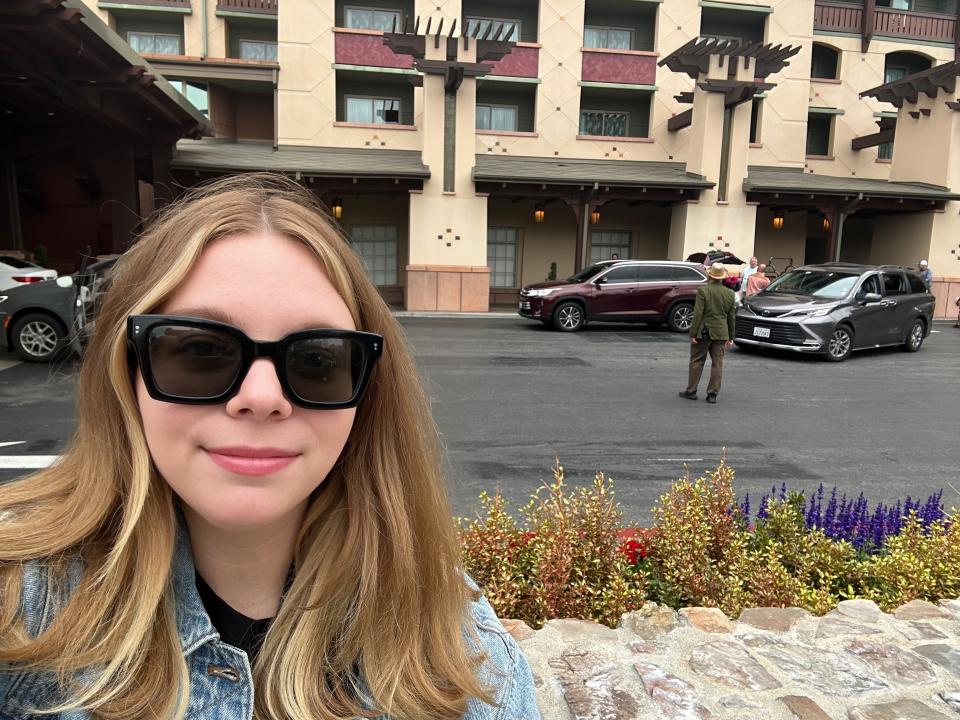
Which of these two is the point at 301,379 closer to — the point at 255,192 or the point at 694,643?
the point at 255,192

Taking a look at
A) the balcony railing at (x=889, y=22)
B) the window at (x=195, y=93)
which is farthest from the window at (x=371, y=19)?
the balcony railing at (x=889, y=22)

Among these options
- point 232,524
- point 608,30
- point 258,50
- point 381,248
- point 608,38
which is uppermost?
point 608,30

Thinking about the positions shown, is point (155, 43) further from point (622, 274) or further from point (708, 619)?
point (708, 619)

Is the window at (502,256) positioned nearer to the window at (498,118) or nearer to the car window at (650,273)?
the window at (498,118)

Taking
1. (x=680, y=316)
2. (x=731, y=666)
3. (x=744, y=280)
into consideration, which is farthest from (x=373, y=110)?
(x=731, y=666)

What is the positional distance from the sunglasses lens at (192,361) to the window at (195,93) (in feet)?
84.9

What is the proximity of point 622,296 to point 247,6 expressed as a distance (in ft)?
58.9

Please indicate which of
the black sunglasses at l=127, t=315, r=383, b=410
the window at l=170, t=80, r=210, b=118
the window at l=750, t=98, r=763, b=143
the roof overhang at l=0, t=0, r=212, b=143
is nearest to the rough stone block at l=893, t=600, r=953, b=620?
the black sunglasses at l=127, t=315, r=383, b=410

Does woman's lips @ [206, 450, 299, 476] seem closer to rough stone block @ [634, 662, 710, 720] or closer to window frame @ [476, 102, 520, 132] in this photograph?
rough stone block @ [634, 662, 710, 720]

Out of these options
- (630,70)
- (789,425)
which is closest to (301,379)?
(789,425)

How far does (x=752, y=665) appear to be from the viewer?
8.66 feet

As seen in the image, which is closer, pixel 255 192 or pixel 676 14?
pixel 255 192

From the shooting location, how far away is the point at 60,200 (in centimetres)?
2264

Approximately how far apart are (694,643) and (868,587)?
134cm
